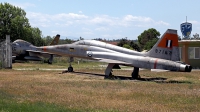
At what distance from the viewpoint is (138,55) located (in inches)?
1058

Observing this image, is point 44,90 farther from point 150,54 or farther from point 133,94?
point 150,54

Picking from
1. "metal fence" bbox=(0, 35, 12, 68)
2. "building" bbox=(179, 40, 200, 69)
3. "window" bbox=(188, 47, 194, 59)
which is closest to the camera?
"metal fence" bbox=(0, 35, 12, 68)

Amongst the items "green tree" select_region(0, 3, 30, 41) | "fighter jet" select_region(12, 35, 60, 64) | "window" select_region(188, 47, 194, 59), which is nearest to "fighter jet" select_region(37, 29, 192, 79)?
"window" select_region(188, 47, 194, 59)

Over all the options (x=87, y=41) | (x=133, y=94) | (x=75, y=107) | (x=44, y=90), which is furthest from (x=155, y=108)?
(x=87, y=41)

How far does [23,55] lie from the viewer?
2083 inches

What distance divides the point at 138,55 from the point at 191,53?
22626 mm

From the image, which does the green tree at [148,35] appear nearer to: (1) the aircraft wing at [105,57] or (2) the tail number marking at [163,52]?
(1) the aircraft wing at [105,57]

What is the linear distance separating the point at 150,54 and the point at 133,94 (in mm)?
10072

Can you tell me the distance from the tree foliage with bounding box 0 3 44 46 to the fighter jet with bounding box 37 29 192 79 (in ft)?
140

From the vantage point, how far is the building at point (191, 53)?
155 feet

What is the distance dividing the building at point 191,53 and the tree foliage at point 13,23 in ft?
123

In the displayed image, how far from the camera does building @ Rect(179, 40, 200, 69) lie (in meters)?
47.1

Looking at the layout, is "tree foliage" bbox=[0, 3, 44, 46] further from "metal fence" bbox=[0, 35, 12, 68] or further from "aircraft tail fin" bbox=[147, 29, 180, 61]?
"aircraft tail fin" bbox=[147, 29, 180, 61]

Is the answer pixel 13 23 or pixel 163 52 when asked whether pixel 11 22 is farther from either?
pixel 163 52
